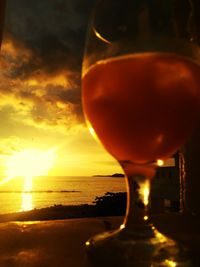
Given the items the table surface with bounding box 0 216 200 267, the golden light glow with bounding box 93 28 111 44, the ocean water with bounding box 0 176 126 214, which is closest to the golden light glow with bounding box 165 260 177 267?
the table surface with bounding box 0 216 200 267

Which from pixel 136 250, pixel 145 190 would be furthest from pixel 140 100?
pixel 136 250

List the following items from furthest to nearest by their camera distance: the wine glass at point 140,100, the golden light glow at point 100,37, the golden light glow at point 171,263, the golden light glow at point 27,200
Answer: the golden light glow at point 27,200
the golden light glow at point 100,37
the wine glass at point 140,100
the golden light glow at point 171,263

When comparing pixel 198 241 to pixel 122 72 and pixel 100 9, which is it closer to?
pixel 122 72

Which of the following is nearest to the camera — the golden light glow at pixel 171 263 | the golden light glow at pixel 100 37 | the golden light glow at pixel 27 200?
the golden light glow at pixel 171 263

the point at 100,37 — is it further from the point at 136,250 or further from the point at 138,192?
the point at 136,250

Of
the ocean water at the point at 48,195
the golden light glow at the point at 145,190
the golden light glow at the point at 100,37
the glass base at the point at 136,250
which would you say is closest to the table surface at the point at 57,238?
the glass base at the point at 136,250

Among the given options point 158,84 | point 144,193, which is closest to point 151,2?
point 158,84

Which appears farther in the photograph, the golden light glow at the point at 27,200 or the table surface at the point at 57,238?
the golden light glow at the point at 27,200

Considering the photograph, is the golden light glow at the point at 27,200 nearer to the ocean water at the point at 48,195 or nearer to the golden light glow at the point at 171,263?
the ocean water at the point at 48,195
